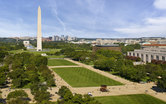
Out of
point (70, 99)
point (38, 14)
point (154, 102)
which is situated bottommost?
point (154, 102)

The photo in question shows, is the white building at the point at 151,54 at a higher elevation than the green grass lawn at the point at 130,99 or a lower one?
higher

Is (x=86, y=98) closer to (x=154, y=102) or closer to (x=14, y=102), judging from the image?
(x=14, y=102)

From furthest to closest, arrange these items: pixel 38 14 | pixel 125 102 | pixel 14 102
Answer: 1. pixel 38 14
2. pixel 125 102
3. pixel 14 102

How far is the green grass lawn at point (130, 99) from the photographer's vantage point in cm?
2894

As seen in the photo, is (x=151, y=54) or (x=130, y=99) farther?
(x=151, y=54)

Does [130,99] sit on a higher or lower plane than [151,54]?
lower

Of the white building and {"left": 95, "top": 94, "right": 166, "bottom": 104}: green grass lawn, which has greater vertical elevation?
the white building

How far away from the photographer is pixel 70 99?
Result: 80.3 feet

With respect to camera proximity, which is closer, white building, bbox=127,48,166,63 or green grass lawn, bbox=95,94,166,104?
green grass lawn, bbox=95,94,166,104

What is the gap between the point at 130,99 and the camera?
30.3m

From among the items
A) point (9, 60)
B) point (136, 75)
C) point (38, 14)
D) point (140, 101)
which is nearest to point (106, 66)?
point (136, 75)

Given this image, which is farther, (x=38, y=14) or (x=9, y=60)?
(x=38, y=14)

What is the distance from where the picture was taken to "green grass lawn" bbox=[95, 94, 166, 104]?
95.0 feet

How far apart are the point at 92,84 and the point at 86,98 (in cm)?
1784
